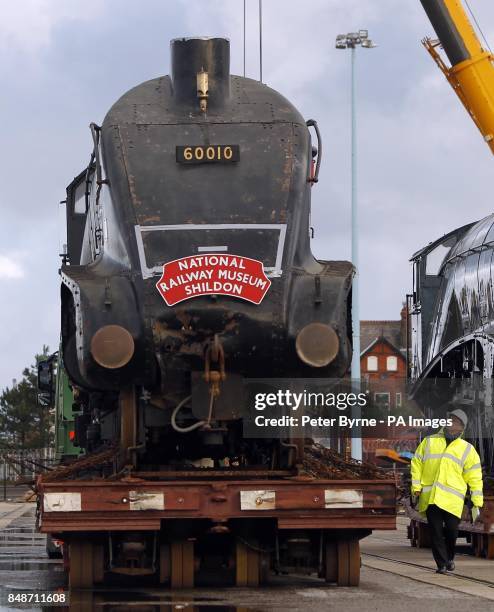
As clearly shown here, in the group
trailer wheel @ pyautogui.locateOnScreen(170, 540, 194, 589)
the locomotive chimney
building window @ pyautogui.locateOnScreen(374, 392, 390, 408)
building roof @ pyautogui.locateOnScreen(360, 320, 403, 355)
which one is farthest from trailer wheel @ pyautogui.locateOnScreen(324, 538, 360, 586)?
building roof @ pyautogui.locateOnScreen(360, 320, 403, 355)

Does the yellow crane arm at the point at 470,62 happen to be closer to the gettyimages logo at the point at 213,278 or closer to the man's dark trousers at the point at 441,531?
the man's dark trousers at the point at 441,531

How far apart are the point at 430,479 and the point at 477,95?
7.96 meters

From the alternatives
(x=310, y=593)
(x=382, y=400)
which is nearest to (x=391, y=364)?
(x=382, y=400)

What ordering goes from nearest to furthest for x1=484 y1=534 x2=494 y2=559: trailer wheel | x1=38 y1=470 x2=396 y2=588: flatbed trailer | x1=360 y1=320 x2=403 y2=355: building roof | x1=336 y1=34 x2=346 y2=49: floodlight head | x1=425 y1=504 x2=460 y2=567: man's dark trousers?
x1=38 y1=470 x2=396 y2=588: flatbed trailer
x1=425 y1=504 x2=460 y2=567: man's dark trousers
x1=484 y1=534 x2=494 y2=559: trailer wheel
x1=336 y1=34 x2=346 y2=49: floodlight head
x1=360 y1=320 x2=403 y2=355: building roof

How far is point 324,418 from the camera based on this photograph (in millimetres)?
12922

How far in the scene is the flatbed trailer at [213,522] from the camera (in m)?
11.1

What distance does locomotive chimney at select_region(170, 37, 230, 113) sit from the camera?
1211 cm

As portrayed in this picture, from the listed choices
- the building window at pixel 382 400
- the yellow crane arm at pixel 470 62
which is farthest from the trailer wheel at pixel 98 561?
the yellow crane arm at pixel 470 62

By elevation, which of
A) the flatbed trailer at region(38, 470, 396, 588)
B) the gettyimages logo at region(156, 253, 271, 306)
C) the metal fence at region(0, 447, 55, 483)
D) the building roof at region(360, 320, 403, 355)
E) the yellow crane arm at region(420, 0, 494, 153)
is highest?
the building roof at region(360, 320, 403, 355)

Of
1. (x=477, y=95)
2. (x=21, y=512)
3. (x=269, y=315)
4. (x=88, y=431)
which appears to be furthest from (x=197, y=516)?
(x=21, y=512)

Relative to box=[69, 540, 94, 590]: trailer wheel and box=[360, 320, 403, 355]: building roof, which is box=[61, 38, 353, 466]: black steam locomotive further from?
box=[360, 320, 403, 355]: building roof

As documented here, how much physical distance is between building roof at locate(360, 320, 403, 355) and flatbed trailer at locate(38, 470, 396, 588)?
7453 cm

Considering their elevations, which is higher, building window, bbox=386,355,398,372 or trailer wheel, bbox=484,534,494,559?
building window, bbox=386,355,398,372

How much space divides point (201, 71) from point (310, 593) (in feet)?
14.7
